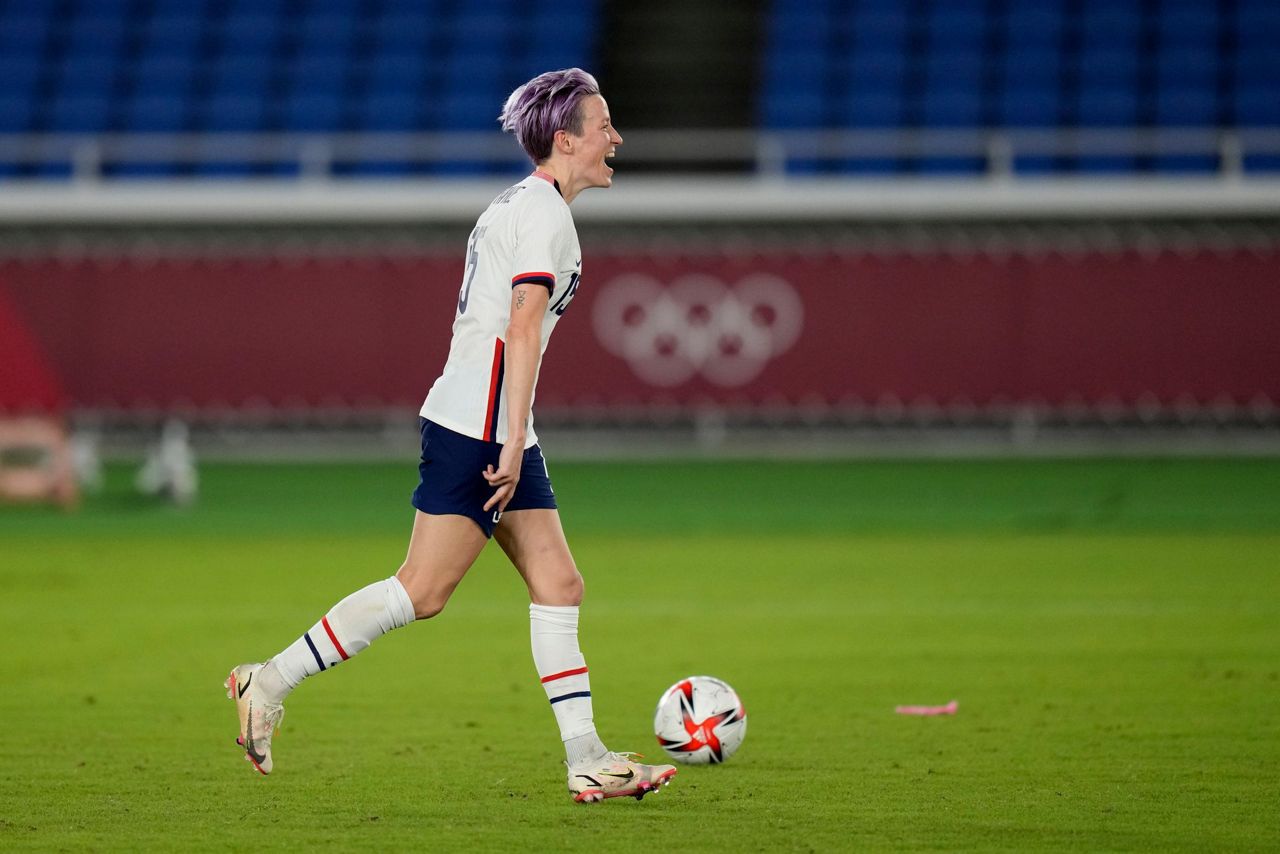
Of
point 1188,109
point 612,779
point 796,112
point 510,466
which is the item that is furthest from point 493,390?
point 1188,109

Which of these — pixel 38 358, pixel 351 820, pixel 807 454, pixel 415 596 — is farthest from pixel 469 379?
pixel 38 358

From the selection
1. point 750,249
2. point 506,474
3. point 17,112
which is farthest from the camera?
point 17,112

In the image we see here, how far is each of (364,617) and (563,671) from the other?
656 mm

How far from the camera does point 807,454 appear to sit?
23.0 m

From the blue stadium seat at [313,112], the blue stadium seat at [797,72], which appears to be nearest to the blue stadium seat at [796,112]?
the blue stadium seat at [797,72]

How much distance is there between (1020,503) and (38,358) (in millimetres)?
14097

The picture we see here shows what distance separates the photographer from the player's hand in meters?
5.16

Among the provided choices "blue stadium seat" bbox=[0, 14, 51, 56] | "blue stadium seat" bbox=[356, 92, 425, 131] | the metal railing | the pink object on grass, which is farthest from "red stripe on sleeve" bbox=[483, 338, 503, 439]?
"blue stadium seat" bbox=[0, 14, 51, 56]

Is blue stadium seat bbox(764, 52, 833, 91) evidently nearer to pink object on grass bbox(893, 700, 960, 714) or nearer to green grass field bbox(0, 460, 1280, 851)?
green grass field bbox(0, 460, 1280, 851)

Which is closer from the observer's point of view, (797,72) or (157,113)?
(797,72)

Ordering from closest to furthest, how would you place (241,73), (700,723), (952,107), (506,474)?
(506,474), (700,723), (952,107), (241,73)

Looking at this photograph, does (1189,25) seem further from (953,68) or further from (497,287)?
(497,287)

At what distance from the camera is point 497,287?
17.6ft

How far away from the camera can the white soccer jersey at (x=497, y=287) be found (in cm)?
525
